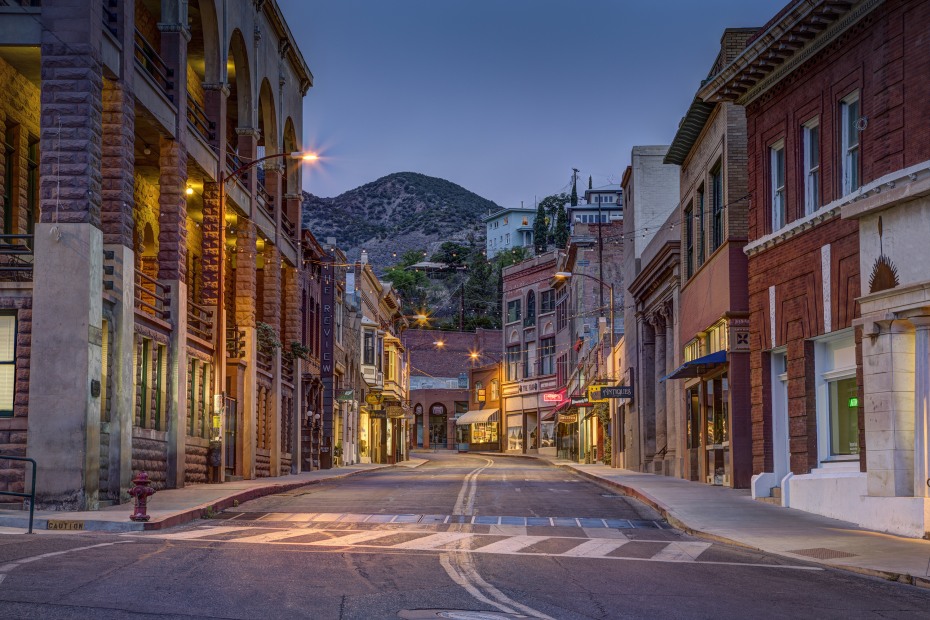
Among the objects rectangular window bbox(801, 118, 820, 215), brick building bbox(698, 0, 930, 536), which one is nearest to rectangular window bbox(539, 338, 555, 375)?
brick building bbox(698, 0, 930, 536)

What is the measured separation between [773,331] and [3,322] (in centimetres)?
1504

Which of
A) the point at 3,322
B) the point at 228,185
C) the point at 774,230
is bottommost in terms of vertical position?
the point at 3,322

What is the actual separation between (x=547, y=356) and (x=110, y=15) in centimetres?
7702

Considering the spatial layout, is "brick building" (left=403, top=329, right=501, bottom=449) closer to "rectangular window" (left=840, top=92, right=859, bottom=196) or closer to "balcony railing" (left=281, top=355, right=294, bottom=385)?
"balcony railing" (left=281, top=355, right=294, bottom=385)

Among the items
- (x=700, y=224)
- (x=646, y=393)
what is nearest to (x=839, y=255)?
(x=700, y=224)

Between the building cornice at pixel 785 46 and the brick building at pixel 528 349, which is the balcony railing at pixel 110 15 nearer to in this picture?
the building cornice at pixel 785 46

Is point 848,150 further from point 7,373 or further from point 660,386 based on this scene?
point 660,386

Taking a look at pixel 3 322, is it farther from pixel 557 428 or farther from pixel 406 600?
pixel 557 428

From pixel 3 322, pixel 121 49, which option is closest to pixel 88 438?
pixel 3 322

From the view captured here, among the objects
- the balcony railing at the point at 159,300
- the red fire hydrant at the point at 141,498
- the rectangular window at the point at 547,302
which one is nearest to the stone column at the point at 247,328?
the balcony railing at the point at 159,300

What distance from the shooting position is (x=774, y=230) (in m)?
26.5

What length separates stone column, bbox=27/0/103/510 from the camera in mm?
22000

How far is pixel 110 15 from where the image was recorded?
1012 inches

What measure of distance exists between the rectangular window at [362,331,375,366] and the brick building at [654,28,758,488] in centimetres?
3585
